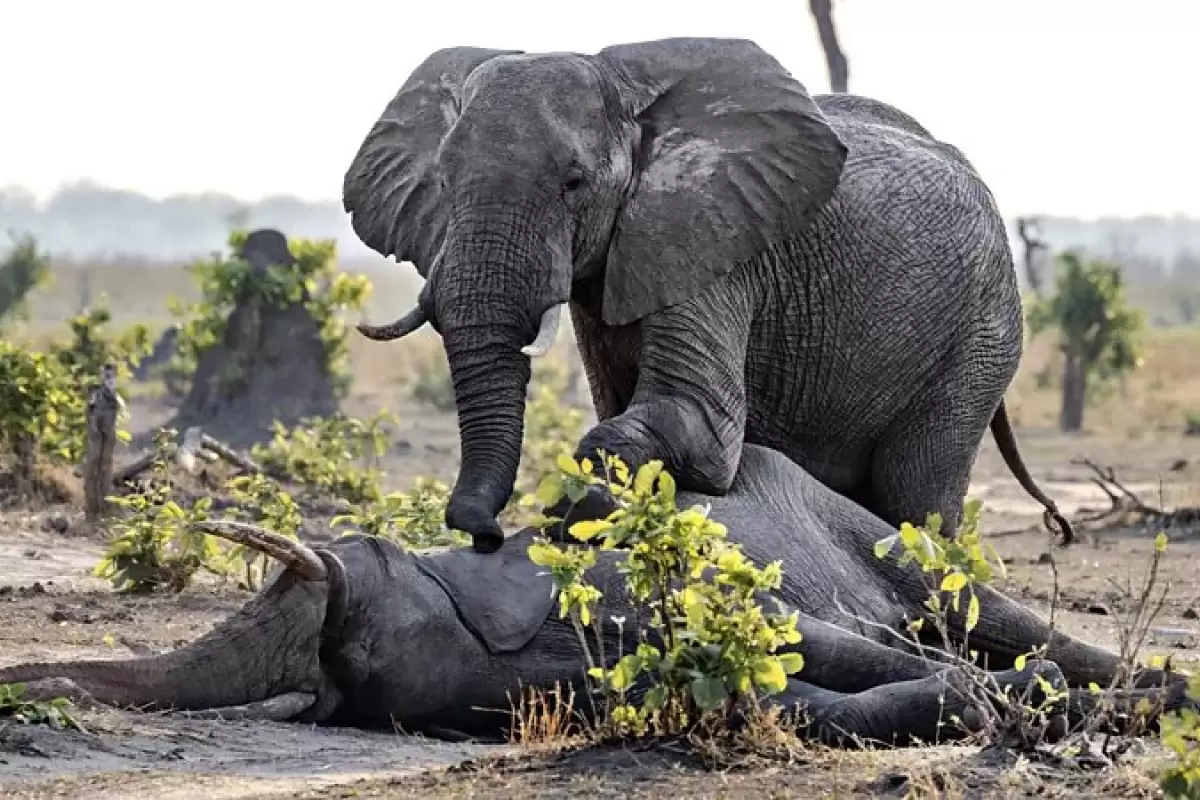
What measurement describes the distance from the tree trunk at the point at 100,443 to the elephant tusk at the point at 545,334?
478 centimetres

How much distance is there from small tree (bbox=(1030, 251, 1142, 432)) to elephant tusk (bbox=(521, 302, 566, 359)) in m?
21.1

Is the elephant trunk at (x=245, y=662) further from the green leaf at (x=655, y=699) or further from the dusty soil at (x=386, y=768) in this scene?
the green leaf at (x=655, y=699)

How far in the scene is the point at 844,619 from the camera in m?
6.90

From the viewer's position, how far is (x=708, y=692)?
5258 millimetres

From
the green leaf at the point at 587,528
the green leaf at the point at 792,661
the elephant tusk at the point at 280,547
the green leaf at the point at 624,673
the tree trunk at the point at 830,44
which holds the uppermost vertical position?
the tree trunk at the point at 830,44

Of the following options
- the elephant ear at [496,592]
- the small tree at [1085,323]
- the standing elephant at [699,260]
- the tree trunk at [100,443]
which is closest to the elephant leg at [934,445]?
the standing elephant at [699,260]

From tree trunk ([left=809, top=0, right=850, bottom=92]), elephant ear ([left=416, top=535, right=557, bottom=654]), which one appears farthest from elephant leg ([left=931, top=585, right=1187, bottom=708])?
tree trunk ([left=809, top=0, right=850, bottom=92])

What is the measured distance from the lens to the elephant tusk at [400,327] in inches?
275

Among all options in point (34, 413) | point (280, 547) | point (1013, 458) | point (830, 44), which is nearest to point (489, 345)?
point (280, 547)

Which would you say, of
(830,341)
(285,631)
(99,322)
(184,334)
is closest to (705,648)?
(285,631)

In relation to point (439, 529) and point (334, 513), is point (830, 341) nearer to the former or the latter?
point (439, 529)

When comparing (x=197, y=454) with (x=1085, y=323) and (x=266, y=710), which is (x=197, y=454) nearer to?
(x=266, y=710)

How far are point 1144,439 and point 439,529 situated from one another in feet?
A: 61.8

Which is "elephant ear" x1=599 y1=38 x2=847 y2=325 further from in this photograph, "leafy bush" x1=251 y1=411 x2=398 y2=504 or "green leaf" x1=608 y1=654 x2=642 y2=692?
"leafy bush" x1=251 y1=411 x2=398 y2=504
